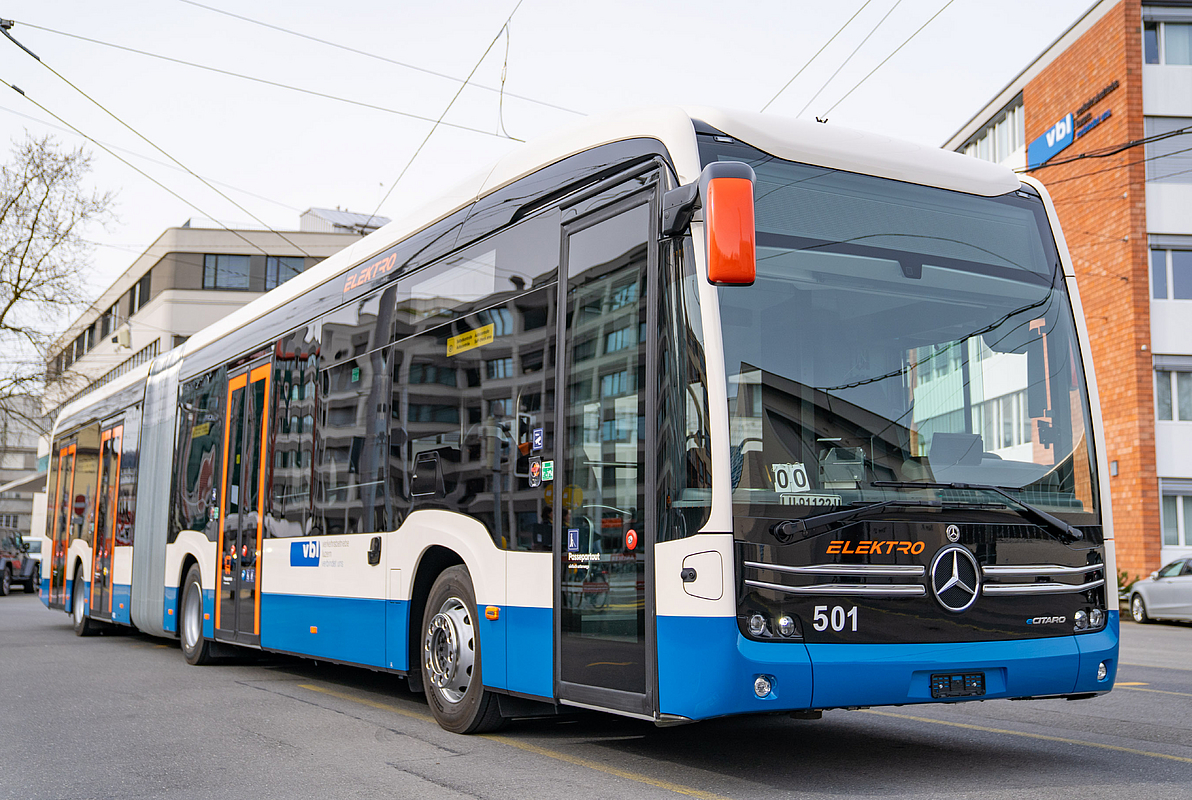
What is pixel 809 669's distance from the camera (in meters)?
5.38

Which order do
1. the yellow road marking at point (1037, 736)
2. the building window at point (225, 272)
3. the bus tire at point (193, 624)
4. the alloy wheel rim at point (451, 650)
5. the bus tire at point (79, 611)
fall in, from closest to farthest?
the yellow road marking at point (1037, 736) < the alloy wheel rim at point (451, 650) < the bus tire at point (193, 624) < the bus tire at point (79, 611) < the building window at point (225, 272)

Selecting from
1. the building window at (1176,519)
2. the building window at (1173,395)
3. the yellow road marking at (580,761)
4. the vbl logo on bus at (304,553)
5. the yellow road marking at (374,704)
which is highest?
the building window at (1173,395)

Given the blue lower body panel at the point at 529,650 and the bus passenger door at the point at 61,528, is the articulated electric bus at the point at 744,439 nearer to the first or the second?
the blue lower body panel at the point at 529,650

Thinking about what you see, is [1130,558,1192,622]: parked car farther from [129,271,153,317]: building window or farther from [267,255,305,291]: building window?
[129,271,153,317]: building window

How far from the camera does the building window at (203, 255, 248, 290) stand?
184 feet

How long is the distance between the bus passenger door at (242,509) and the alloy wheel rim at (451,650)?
390 centimetres

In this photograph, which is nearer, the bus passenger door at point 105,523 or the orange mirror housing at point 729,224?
the orange mirror housing at point 729,224

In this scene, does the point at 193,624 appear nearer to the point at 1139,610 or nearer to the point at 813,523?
the point at 813,523

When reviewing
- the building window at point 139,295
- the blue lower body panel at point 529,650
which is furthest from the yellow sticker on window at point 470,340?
the building window at point 139,295

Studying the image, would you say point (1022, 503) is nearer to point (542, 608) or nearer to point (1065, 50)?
point (542, 608)

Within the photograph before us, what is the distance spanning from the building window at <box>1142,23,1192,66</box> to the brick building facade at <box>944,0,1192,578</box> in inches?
1.0

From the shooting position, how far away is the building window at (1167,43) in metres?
30.1

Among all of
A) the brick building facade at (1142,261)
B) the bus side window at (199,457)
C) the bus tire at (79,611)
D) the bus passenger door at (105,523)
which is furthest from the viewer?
the brick building facade at (1142,261)

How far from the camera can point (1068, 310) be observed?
660 centimetres
